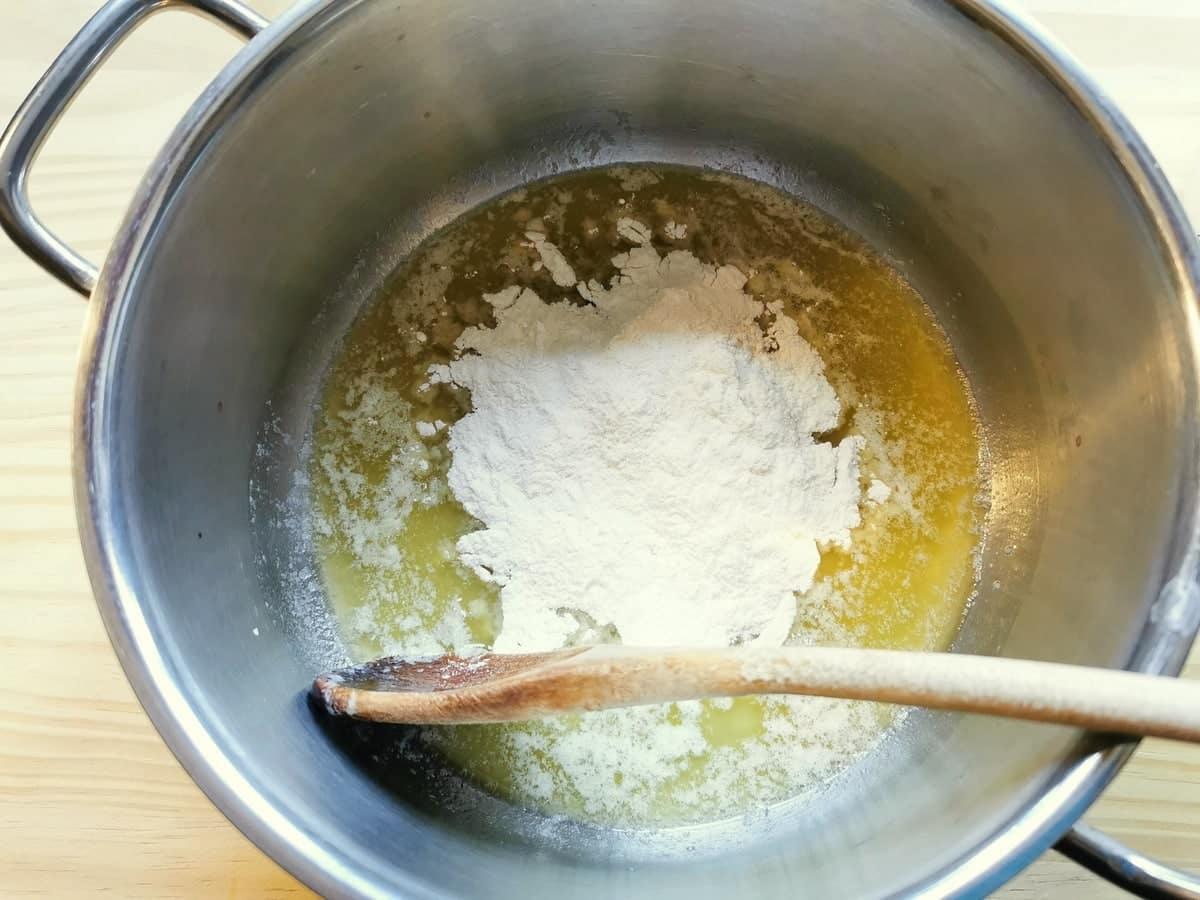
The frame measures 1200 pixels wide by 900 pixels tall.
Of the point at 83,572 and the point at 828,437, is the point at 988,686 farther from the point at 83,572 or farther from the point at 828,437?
the point at 83,572

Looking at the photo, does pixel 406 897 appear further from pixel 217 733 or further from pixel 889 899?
pixel 889 899

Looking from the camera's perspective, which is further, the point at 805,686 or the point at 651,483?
the point at 651,483

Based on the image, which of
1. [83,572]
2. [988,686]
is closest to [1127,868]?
[988,686]

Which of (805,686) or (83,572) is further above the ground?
(805,686)

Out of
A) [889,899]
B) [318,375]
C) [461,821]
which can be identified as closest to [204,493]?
[318,375]

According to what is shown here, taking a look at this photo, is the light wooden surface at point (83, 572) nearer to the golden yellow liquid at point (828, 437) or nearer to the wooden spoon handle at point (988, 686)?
the golden yellow liquid at point (828, 437)

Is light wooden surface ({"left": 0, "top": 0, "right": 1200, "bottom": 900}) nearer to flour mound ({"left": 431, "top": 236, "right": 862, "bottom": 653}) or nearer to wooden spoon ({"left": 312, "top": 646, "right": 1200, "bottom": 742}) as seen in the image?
wooden spoon ({"left": 312, "top": 646, "right": 1200, "bottom": 742})

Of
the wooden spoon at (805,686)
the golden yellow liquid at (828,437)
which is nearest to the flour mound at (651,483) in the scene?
the golden yellow liquid at (828,437)
